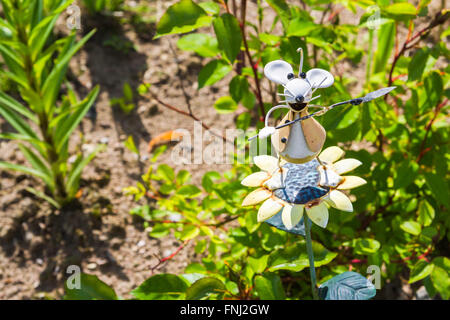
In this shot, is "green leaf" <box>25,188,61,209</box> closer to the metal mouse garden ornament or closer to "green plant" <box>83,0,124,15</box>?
"green plant" <box>83,0,124,15</box>

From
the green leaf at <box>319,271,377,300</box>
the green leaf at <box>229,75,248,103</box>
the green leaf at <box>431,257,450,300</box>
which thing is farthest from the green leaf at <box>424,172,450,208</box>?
the green leaf at <box>229,75,248,103</box>

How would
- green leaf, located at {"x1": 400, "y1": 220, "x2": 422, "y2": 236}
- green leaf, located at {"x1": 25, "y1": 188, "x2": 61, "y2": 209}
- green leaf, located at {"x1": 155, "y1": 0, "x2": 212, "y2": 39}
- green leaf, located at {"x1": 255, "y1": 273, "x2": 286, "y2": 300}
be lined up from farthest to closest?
green leaf, located at {"x1": 25, "y1": 188, "x2": 61, "y2": 209} → green leaf, located at {"x1": 400, "y1": 220, "x2": 422, "y2": 236} → green leaf, located at {"x1": 255, "y1": 273, "x2": 286, "y2": 300} → green leaf, located at {"x1": 155, "y1": 0, "x2": 212, "y2": 39}

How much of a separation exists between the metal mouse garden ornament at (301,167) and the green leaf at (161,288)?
0.35 metres

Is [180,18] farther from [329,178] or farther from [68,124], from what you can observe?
[68,124]

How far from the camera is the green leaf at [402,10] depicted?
0.98m

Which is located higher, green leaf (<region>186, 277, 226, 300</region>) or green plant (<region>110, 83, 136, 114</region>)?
green plant (<region>110, 83, 136, 114</region>)

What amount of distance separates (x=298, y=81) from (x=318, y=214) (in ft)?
0.74

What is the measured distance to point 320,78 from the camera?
760mm

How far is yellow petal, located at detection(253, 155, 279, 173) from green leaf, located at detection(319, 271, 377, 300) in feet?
0.84

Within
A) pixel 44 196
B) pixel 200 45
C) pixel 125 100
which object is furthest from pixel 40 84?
pixel 200 45

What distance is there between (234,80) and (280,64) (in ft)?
1.13

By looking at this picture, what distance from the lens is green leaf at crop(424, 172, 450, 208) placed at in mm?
1168

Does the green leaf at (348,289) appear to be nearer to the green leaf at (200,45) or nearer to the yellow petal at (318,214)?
the yellow petal at (318,214)

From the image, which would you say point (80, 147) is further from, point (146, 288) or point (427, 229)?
point (427, 229)
